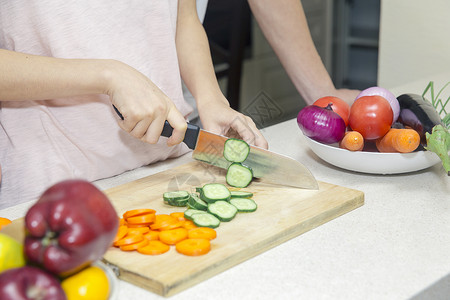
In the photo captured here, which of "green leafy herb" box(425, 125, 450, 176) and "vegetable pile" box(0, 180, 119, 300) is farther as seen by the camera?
"green leafy herb" box(425, 125, 450, 176)

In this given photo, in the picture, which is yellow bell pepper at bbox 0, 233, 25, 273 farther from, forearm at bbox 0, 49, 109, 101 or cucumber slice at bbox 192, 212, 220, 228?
forearm at bbox 0, 49, 109, 101

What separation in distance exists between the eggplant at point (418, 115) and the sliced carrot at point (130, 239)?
0.63 meters

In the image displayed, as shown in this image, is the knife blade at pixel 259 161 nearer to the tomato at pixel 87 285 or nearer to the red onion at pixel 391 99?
the red onion at pixel 391 99

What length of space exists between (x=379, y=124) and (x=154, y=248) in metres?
0.56

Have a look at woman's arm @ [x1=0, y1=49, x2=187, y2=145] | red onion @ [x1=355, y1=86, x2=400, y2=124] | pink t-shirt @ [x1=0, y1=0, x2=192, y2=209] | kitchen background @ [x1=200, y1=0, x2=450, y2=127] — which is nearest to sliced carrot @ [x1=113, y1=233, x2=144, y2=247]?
woman's arm @ [x1=0, y1=49, x2=187, y2=145]

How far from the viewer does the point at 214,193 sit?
107 centimetres

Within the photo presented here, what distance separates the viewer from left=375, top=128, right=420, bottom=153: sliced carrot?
114cm

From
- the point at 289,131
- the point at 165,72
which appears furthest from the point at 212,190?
the point at 289,131

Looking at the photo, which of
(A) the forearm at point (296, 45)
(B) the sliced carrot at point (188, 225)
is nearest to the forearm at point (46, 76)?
(B) the sliced carrot at point (188, 225)

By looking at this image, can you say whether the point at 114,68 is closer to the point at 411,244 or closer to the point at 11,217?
the point at 11,217

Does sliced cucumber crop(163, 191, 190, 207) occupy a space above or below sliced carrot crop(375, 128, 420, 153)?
below

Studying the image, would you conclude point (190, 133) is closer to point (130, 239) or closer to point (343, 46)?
point (130, 239)

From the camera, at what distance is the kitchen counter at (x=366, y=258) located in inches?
31.9

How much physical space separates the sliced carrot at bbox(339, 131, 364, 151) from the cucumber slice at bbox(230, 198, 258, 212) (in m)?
0.26
